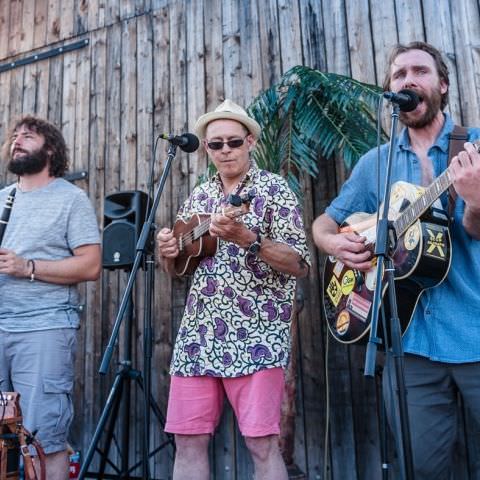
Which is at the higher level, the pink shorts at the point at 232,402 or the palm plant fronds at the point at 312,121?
the palm plant fronds at the point at 312,121

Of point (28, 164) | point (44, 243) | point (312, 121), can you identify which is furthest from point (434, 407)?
point (28, 164)

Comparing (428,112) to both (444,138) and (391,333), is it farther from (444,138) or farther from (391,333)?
(391,333)

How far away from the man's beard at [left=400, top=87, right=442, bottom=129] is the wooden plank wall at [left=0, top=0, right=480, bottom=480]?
1007mm

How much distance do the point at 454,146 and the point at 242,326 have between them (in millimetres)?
1045

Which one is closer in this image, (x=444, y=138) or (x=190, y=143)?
(x=444, y=138)

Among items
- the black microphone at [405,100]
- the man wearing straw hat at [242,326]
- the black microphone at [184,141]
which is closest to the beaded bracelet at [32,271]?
the man wearing straw hat at [242,326]

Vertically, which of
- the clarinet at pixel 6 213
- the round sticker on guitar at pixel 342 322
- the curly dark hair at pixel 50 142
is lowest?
the round sticker on guitar at pixel 342 322

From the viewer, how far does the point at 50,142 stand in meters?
3.29

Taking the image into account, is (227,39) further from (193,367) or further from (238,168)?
(193,367)

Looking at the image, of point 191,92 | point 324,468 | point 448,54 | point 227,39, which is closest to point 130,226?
point 191,92

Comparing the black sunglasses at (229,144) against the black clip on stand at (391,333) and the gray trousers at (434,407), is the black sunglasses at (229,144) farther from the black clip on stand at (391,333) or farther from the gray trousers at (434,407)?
the gray trousers at (434,407)

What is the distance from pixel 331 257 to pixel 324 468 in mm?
1368

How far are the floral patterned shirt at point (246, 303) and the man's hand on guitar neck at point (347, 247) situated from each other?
114 mm

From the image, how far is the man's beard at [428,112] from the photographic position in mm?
2207
